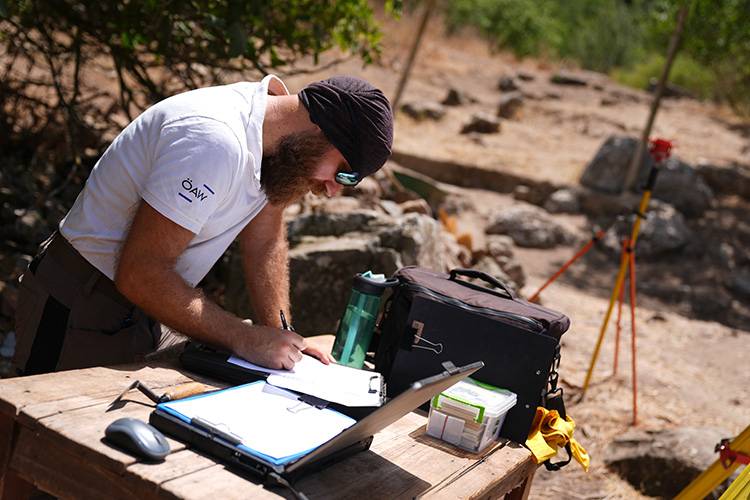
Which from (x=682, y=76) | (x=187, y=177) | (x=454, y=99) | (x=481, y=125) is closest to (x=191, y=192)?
(x=187, y=177)

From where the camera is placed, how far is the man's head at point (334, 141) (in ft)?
7.80

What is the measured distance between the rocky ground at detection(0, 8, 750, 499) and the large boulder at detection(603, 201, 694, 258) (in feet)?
0.07

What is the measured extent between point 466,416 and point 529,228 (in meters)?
8.47

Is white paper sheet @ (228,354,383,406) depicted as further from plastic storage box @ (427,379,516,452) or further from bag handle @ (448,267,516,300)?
bag handle @ (448,267,516,300)

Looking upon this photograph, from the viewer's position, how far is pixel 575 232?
11133 millimetres

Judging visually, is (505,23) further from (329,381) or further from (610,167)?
(329,381)

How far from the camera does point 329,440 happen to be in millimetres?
1854

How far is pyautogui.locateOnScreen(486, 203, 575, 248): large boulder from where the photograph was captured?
1045 centimetres

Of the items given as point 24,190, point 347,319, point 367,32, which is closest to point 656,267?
point 367,32

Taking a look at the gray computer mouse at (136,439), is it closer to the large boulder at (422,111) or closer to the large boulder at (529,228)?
the large boulder at (529,228)

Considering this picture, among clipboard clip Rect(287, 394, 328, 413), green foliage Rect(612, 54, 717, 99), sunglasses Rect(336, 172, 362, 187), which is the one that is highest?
green foliage Rect(612, 54, 717, 99)

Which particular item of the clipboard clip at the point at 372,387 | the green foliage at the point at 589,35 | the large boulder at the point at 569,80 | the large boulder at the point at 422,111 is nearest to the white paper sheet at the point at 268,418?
the clipboard clip at the point at 372,387

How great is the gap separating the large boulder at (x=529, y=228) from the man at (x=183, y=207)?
798 cm

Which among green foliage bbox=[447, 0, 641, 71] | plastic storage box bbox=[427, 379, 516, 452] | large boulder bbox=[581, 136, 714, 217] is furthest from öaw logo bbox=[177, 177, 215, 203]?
green foliage bbox=[447, 0, 641, 71]
